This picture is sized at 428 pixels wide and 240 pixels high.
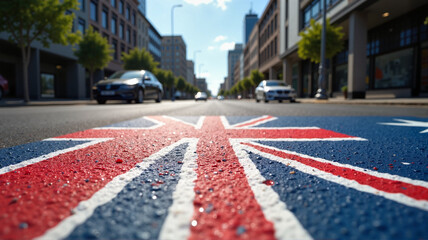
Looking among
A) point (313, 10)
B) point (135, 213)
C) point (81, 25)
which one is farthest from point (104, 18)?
point (135, 213)

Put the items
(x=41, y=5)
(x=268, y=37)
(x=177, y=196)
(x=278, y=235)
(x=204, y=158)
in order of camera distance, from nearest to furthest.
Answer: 1. (x=278, y=235)
2. (x=177, y=196)
3. (x=204, y=158)
4. (x=41, y=5)
5. (x=268, y=37)

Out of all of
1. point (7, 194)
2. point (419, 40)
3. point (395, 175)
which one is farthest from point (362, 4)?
point (7, 194)

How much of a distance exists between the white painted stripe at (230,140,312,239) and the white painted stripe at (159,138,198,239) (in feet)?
0.74

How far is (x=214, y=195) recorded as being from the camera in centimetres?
86

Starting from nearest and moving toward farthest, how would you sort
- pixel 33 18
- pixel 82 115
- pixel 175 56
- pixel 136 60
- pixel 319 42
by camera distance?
pixel 82 115 < pixel 33 18 < pixel 319 42 < pixel 136 60 < pixel 175 56

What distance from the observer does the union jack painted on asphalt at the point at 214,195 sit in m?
0.63

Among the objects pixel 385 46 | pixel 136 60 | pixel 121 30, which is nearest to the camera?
pixel 385 46

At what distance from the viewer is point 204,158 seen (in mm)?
1472

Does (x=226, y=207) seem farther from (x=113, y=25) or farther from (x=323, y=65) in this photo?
(x=113, y=25)

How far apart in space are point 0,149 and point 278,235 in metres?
2.09

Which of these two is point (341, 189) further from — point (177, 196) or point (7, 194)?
point (7, 194)

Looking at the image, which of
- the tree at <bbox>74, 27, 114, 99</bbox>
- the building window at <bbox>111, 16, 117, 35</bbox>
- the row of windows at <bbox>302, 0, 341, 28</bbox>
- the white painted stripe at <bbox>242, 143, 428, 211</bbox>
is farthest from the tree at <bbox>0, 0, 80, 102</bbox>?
the building window at <bbox>111, 16, 117, 35</bbox>

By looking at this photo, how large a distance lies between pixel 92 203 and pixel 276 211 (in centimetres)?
58

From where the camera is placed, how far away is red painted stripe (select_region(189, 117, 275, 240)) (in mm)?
623
